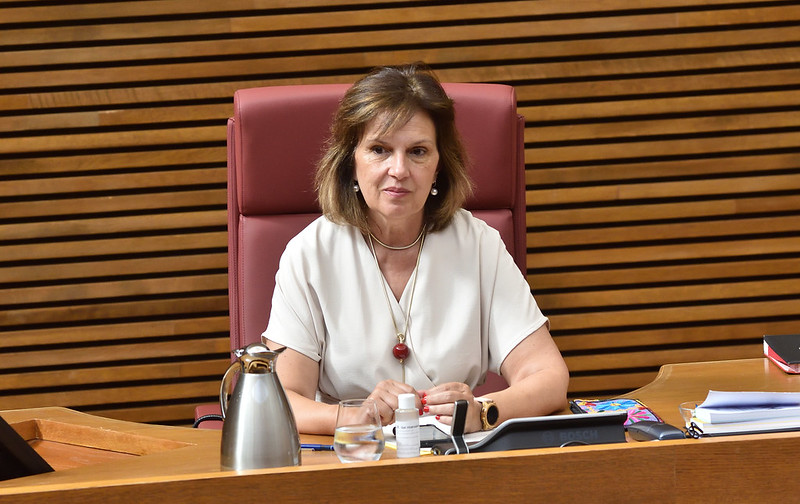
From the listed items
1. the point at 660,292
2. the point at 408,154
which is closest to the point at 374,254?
the point at 408,154

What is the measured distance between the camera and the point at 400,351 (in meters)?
2.12

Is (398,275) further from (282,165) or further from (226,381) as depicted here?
(226,381)

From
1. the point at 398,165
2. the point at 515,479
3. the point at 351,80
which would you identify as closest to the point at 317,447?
the point at 515,479

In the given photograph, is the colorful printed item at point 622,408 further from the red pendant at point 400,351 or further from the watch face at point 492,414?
the red pendant at point 400,351

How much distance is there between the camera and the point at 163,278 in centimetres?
374

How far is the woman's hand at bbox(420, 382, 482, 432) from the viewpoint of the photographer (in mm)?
1735

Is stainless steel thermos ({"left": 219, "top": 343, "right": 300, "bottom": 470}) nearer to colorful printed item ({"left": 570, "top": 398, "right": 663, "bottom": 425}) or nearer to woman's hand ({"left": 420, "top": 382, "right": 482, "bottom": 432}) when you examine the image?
woman's hand ({"left": 420, "top": 382, "right": 482, "bottom": 432})

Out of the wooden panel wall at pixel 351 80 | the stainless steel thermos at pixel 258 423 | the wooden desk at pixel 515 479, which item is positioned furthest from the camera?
the wooden panel wall at pixel 351 80

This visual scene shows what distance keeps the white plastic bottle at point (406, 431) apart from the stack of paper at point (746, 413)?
0.46m

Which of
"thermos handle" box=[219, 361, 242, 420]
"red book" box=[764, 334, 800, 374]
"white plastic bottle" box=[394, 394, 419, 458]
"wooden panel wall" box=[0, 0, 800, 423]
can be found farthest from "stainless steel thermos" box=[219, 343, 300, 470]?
"wooden panel wall" box=[0, 0, 800, 423]

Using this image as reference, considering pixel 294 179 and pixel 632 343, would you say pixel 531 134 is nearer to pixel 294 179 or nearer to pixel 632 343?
pixel 632 343

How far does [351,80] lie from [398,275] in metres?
1.71

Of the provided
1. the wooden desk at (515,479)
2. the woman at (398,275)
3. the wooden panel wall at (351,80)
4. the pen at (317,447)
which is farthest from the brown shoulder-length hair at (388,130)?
the wooden panel wall at (351,80)

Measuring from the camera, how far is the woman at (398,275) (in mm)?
2102
